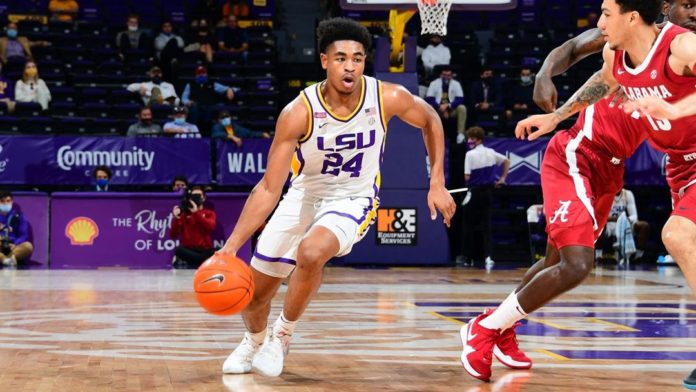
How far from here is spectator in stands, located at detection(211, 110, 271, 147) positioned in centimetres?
1550

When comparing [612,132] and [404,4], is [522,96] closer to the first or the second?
[404,4]

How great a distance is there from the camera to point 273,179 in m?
5.14

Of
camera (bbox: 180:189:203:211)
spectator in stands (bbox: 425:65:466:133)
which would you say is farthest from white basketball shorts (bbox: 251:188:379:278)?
spectator in stands (bbox: 425:65:466:133)

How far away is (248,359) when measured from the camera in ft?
17.6

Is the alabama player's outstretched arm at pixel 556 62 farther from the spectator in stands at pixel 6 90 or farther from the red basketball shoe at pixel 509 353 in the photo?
the spectator in stands at pixel 6 90

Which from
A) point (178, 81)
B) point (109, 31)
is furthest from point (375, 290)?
point (109, 31)

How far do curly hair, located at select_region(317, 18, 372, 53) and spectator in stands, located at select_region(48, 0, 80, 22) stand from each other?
15.9m

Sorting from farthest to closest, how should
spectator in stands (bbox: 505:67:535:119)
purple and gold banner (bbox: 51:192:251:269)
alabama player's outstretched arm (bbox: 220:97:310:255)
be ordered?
spectator in stands (bbox: 505:67:535:119) < purple and gold banner (bbox: 51:192:251:269) < alabama player's outstretched arm (bbox: 220:97:310:255)

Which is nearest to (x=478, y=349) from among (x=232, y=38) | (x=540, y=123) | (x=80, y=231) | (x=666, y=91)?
(x=540, y=123)

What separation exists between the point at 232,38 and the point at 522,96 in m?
5.71

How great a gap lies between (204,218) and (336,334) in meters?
7.53

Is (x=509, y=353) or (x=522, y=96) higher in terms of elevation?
(x=522, y=96)

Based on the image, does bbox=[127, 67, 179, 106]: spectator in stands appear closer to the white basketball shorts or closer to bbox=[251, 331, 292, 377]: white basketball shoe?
the white basketball shorts

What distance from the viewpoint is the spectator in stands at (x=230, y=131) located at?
50.9 feet
